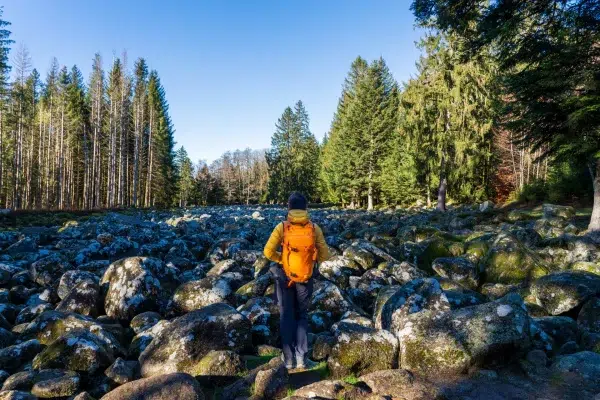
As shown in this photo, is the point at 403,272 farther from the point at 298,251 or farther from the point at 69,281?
the point at 69,281

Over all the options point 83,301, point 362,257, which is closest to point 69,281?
point 83,301

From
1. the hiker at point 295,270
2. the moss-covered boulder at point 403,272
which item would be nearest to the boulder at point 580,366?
the hiker at point 295,270

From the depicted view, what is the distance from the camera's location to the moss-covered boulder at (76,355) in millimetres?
4414

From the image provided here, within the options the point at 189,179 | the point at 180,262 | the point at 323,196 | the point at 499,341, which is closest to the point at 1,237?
the point at 180,262

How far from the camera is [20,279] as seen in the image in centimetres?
908

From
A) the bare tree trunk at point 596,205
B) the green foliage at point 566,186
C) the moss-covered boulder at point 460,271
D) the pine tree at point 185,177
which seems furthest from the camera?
the pine tree at point 185,177

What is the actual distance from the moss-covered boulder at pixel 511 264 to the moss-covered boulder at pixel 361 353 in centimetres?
527

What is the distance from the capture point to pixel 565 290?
20.1 ft

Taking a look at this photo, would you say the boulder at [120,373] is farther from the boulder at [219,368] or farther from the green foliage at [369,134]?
the green foliage at [369,134]

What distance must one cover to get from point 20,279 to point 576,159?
17.0m

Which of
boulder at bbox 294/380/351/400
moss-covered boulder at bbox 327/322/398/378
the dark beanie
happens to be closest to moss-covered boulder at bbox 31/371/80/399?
boulder at bbox 294/380/351/400

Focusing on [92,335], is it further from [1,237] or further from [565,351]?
[1,237]

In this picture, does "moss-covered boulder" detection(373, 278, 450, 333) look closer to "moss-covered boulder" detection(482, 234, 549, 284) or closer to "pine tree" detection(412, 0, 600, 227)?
"moss-covered boulder" detection(482, 234, 549, 284)

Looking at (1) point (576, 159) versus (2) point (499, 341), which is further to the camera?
(1) point (576, 159)
